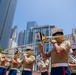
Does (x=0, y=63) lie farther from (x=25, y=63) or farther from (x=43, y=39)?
(x=43, y=39)

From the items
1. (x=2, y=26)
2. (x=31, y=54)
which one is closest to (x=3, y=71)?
(x=31, y=54)

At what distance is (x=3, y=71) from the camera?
7301 mm

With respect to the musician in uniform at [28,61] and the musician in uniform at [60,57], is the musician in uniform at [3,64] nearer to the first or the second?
the musician in uniform at [28,61]

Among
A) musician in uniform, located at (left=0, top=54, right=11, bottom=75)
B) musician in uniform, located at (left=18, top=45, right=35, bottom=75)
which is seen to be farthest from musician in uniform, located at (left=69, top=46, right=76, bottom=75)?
musician in uniform, located at (left=0, top=54, right=11, bottom=75)

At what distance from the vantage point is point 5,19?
2931 inches

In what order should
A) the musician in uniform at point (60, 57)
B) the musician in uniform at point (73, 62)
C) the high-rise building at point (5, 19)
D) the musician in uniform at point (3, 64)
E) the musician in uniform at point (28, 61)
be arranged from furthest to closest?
the high-rise building at point (5, 19) → the musician in uniform at point (3, 64) → the musician in uniform at point (28, 61) → the musician in uniform at point (73, 62) → the musician in uniform at point (60, 57)

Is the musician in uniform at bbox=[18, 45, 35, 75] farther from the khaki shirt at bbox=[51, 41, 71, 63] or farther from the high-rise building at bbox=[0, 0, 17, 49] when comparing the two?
the high-rise building at bbox=[0, 0, 17, 49]

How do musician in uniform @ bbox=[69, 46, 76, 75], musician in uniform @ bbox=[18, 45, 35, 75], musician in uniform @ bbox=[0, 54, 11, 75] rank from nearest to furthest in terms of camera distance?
1. musician in uniform @ bbox=[69, 46, 76, 75]
2. musician in uniform @ bbox=[18, 45, 35, 75]
3. musician in uniform @ bbox=[0, 54, 11, 75]

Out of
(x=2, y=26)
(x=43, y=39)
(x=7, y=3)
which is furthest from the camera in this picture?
(x=7, y=3)

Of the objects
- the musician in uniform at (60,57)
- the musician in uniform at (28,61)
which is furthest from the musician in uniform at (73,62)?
the musician in uniform at (28,61)

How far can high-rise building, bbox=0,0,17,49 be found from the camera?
69.8 metres

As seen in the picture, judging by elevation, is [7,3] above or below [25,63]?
above

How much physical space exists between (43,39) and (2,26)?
69.5 m

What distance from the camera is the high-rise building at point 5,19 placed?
69.8 meters
